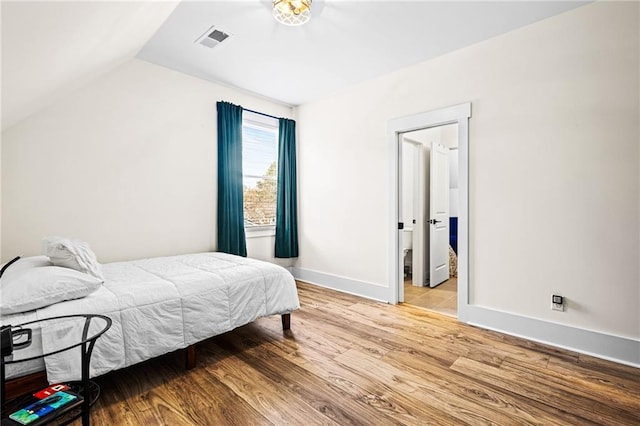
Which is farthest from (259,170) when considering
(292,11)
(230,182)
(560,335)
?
(560,335)

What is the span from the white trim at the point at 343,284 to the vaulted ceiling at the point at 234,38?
252 cm

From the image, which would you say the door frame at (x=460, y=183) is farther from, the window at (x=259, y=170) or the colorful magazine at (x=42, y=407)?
the colorful magazine at (x=42, y=407)

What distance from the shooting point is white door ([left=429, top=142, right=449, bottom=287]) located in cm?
421

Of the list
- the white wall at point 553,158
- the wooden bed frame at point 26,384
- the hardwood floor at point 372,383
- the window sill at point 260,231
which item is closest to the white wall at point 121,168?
the window sill at point 260,231

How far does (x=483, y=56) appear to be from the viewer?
2.76 metres

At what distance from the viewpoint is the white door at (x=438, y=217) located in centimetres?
421

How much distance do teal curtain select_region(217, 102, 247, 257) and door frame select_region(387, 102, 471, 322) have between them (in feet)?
6.19

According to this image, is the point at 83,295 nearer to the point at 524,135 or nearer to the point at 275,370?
the point at 275,370

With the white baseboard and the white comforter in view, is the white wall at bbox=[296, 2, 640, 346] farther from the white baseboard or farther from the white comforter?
the white comforter

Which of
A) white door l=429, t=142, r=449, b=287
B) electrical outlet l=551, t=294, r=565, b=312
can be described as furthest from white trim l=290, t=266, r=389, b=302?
electrical outlet l=551, t=294, r=565, b=312

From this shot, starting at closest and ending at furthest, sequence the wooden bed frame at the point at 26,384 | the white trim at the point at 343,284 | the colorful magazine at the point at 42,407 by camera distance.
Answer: the colorful magazine at the point at 42,407 → the wooden bed frame at the point at 26,384 → the white trim at the point at 343,284

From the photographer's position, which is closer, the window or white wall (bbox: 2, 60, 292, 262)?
white wall (bbox: 2, 60, 292, 262)

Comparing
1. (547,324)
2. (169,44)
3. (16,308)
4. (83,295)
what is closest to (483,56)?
(547,324)

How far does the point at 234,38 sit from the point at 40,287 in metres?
2.39
